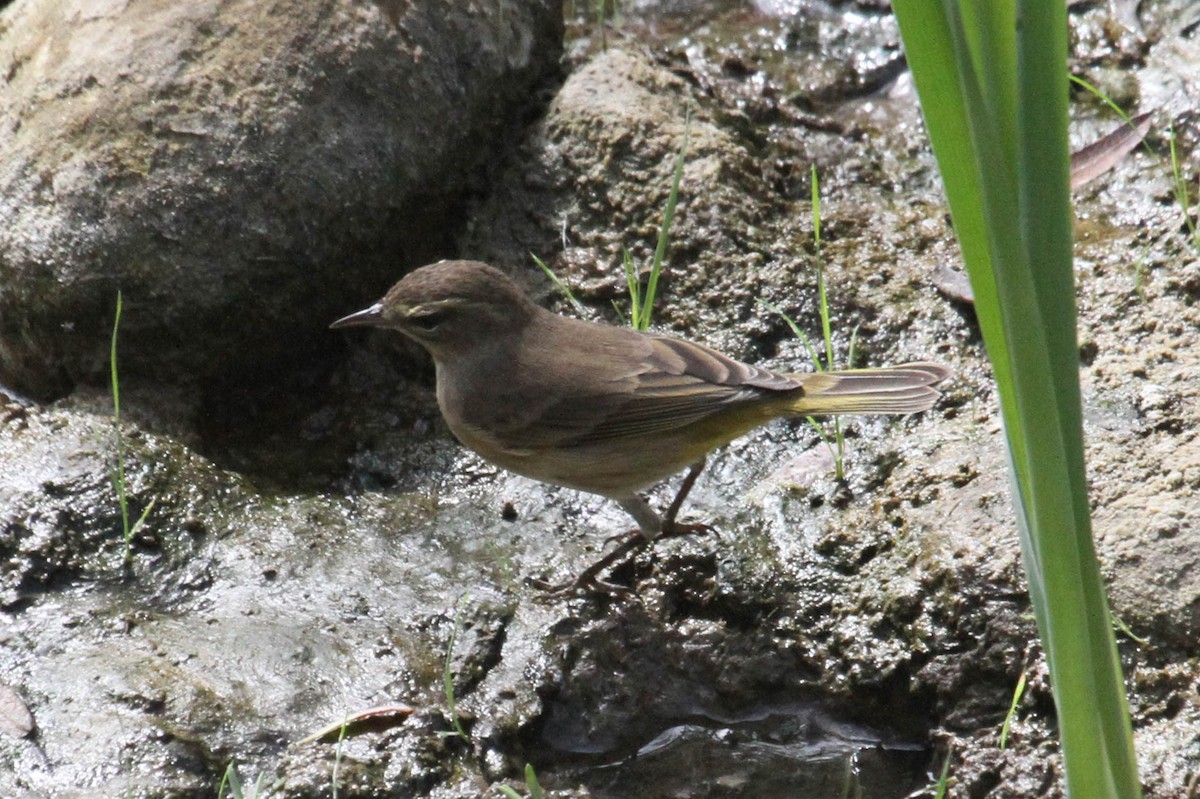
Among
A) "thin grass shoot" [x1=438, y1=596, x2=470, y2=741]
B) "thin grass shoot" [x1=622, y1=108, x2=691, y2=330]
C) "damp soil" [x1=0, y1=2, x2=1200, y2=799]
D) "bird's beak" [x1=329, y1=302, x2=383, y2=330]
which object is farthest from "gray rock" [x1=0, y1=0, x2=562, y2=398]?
"thin grass shoot" [x1=438, y1=596, x2=470, y2=741]

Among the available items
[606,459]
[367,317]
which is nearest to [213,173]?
[367,317]

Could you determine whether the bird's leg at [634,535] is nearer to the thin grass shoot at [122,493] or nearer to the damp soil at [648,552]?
the damp soil at [648,552]

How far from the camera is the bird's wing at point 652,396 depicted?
478cm

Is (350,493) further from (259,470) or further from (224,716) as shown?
(224,716)

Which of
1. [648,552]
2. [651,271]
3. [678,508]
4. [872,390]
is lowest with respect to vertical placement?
[648,552]

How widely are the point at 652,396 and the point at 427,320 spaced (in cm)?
97

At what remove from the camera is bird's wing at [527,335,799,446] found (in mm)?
4777

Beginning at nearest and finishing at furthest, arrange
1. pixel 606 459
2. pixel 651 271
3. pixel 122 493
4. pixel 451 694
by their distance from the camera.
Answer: pixel 451 694, pixel 122 493, pixel 606 459, pixel 651 271

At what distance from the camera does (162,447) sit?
16.6 feet

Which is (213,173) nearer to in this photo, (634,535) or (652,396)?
(652,396)

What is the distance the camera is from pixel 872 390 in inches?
180

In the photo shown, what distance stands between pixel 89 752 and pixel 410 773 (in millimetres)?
1002

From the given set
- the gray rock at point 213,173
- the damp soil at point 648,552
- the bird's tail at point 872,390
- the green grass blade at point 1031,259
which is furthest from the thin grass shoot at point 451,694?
the green grass blade at point 1031,259

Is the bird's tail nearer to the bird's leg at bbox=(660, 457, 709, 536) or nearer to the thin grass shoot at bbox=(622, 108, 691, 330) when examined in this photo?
the bird's leg at bbox=(660, 457, 709, 536)
